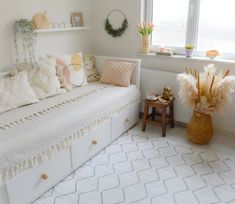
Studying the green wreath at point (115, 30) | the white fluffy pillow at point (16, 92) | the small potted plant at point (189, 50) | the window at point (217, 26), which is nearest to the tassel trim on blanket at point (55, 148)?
the white fluffy pillow at point (16, 92)

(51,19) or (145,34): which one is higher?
(51,19)

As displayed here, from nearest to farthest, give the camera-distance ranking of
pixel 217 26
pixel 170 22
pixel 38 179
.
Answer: pixel 38 179 < pixel 217 26 < pixel 170 22

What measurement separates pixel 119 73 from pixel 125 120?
0.57 metres

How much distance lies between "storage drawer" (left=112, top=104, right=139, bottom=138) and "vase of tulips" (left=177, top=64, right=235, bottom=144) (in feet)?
2.26

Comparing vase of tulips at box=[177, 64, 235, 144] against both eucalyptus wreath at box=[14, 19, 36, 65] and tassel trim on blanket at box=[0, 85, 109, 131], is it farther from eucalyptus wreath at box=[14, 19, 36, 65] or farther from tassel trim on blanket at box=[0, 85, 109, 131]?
eucalyptus wreath at box=[14, 19, 36, 65]

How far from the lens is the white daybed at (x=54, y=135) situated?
176 centimetres

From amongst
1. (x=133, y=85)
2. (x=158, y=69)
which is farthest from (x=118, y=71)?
(x=158, y=69)

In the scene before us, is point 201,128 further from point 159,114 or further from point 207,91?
point 159,114

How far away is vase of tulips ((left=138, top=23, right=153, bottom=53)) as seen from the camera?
3.13m

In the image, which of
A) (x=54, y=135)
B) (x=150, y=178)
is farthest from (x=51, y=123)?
(x=150, y=178)

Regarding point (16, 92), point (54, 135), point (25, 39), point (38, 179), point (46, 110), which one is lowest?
point (38, 179)

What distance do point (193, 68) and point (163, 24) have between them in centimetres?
70

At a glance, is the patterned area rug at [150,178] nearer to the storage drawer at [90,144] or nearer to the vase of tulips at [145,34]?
the storage drawer at [90,144]

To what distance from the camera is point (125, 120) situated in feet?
9.89
